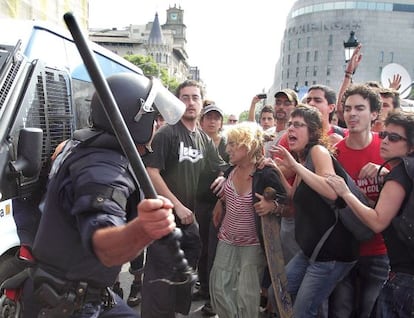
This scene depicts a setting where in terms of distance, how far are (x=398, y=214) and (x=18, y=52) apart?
2947mm

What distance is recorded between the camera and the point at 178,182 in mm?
3652

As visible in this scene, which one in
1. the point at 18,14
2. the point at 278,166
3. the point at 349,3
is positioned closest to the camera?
the point at 278,166

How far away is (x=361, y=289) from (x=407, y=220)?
976mm

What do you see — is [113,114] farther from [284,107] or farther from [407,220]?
[284,107]

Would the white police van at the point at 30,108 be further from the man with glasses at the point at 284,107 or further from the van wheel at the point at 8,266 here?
the man with glasses at the point at 284,107

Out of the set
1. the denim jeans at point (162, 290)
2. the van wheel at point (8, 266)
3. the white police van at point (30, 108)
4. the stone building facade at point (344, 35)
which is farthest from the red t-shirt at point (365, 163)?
the stone building facade at point (344, 35)

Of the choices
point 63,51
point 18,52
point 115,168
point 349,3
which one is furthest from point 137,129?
point 349,3

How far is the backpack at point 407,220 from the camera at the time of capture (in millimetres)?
2398

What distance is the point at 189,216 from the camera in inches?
134

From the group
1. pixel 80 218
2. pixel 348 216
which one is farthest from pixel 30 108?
pixel 348 216

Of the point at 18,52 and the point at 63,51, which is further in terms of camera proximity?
the point at 63,51

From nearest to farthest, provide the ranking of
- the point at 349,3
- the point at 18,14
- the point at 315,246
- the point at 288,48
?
the point at 315,246 → the point at 18,14 → the point at 349,3 → the point at 288,48

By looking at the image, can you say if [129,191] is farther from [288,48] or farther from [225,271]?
[288,48]

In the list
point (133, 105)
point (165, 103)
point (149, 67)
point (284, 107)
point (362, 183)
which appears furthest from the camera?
point (149, 67)
